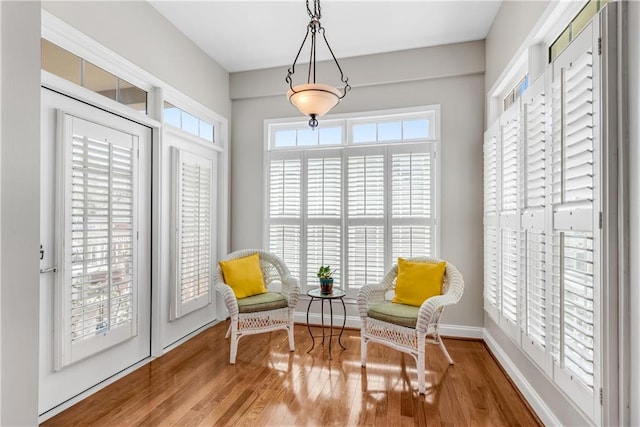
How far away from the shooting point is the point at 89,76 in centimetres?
248

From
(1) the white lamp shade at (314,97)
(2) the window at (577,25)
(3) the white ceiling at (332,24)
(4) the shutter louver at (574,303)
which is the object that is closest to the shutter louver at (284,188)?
(3) the white ceiling at (332,24)

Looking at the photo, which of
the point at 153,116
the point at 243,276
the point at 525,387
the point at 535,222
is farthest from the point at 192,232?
the point at 525,387

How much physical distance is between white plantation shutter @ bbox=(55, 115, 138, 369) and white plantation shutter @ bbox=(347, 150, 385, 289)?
2.14m

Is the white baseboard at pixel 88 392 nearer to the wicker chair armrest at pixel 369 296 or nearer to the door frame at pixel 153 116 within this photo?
the door frame at pixel 153 116

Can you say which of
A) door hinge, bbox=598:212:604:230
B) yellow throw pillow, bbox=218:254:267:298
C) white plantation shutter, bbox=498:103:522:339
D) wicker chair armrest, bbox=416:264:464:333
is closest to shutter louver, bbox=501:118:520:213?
white plantation shutter, bbox=498:103:522:339

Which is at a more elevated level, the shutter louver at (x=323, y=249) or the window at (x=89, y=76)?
the window at (x=89, y=76)

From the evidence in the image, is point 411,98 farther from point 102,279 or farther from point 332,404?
point 102,279

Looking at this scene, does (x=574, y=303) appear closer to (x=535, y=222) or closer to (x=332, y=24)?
(x=535, y=222)

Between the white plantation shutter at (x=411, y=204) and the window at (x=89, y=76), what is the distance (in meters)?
2.52

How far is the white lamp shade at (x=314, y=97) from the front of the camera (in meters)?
2.28

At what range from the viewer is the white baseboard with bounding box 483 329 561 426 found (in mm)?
2057

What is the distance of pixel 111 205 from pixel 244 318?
1.42 metres
